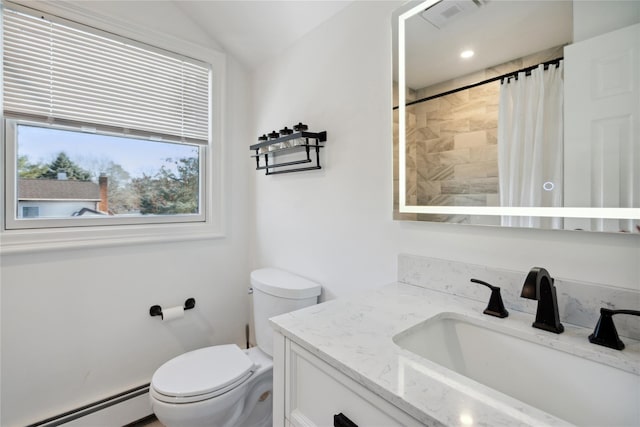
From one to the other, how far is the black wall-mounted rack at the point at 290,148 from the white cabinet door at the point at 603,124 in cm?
99

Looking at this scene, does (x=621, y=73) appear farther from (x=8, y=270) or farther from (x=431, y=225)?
(x=8, y=270)

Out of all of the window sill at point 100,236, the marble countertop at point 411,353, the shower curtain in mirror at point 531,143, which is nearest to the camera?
the marble countertop at point 411,353

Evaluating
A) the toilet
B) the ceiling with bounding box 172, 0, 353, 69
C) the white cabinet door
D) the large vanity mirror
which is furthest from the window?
the white cabinet door

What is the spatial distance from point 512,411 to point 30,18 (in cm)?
227

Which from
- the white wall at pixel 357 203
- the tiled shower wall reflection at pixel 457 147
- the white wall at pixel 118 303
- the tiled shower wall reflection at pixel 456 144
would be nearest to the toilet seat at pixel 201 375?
the white wall at pixel 118 303

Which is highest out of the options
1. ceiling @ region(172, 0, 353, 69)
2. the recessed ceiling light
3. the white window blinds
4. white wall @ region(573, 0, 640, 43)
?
ceiling @ region(172, 0, 353, 69)

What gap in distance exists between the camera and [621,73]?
76cm

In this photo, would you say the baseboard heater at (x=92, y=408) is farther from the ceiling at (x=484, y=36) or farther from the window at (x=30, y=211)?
the ceiling at (x=484, y=36)

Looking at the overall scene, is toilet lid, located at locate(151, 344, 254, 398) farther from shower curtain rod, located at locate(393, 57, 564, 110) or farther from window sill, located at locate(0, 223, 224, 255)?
shower curtain rod, located at locate(393, 57, 564, 110)

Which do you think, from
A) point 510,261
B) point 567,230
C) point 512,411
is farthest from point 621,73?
point 512,411

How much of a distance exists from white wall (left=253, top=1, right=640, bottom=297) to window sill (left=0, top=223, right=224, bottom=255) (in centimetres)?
50

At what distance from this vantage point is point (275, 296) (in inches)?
61.1

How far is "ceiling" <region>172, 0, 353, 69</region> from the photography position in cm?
155

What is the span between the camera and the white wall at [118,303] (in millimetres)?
1411
